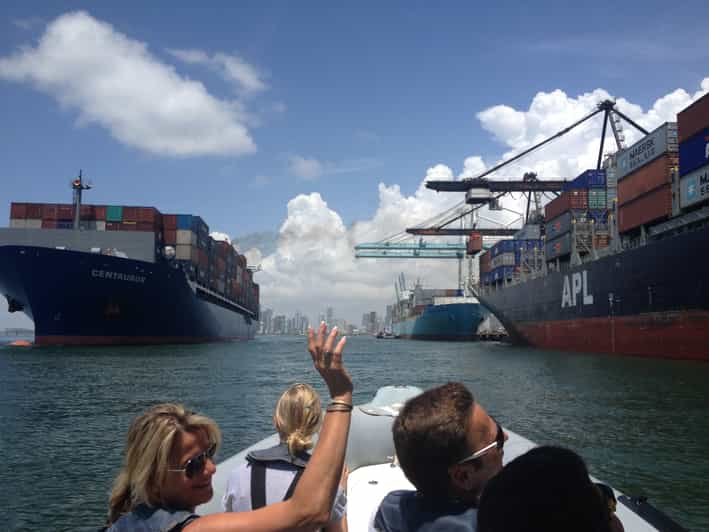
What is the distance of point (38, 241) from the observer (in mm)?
41625

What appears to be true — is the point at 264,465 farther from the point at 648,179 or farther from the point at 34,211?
the point at 34,211

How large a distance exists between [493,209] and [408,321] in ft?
174

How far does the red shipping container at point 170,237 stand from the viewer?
4831 cm

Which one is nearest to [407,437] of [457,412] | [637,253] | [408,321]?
[457,412]

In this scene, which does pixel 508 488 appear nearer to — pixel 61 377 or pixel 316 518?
pixel 316 518

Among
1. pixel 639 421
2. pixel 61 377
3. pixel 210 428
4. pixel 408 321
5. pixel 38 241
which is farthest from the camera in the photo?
pixel 408 321

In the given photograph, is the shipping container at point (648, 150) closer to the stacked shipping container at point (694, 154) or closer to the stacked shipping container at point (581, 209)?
the stacked shipping container at point (694, 154)

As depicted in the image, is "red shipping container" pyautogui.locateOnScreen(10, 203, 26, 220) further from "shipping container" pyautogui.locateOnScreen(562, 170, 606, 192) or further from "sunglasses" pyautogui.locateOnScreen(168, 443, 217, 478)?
"sunglasses" pyautogui.locateOnScreen(168, 443, 217, 478)

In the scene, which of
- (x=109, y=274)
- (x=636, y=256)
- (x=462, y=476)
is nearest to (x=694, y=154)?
(x=636, y=256)

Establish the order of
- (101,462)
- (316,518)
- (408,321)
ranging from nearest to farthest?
(316,518), (101,462), (408,321)

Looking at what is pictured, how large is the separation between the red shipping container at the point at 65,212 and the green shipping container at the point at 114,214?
2.64 m

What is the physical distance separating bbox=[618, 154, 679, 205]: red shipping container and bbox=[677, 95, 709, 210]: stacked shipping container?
1.97 metres

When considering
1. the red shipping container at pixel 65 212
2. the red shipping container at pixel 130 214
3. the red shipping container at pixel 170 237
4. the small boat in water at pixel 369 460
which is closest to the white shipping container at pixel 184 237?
the red shipping container at pixel 170 237

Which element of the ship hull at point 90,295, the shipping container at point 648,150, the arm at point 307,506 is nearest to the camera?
the arm at point 307,506
